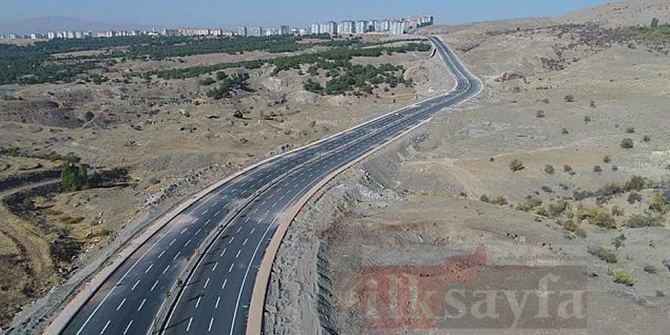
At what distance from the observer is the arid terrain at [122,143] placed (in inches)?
1695

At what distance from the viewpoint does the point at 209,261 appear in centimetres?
3788

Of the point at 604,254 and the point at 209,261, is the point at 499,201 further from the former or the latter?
the point at 209,261

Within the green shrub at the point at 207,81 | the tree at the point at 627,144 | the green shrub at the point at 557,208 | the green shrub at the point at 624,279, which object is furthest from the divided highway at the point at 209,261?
the green shrub at the point at 207,81

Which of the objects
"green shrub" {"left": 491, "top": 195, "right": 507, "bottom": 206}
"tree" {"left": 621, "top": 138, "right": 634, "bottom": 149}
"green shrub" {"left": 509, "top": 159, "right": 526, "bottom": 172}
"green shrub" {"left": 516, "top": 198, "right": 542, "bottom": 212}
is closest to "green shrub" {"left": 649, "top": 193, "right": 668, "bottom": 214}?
"green shrub" {"left": 516, "top": 198, "right": 542, "bottom": 212}

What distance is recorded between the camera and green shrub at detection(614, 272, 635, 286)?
101 ft

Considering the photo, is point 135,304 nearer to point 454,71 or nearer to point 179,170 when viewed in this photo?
point 179,170

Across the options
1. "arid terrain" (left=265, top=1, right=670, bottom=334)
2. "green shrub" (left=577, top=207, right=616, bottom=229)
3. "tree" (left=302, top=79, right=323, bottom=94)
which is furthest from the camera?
"tree" (left=302, top=79, right=323, bottom=94)

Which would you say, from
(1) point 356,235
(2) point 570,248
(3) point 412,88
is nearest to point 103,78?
(3) point 412,88

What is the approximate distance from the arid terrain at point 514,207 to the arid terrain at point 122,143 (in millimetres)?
16048

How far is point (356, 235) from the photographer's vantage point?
42500mm

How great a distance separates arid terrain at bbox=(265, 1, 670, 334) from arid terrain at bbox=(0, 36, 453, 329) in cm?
1605

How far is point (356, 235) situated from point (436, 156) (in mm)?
24247

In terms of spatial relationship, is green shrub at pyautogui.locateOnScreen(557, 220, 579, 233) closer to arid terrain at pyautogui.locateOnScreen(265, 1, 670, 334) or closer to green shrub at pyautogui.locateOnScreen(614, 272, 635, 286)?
arid terrain at pyautogui.locateOnScreen(265, 1, 670, 334)

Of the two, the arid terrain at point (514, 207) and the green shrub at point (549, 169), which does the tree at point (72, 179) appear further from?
the green shrub at point (549, 169)
